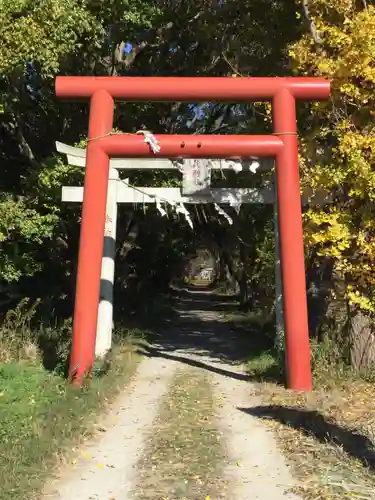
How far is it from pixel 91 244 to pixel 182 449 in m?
3.80

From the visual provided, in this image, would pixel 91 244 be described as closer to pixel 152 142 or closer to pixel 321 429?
pixel 152 142

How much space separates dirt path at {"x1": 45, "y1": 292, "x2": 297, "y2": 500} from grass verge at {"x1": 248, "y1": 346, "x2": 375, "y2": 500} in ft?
0.65

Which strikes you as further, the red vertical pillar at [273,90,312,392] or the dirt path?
the red vertical pillar at [273,90,312,392]

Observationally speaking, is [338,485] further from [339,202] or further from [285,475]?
[339,202]

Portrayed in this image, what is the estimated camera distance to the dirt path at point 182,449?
5070mm

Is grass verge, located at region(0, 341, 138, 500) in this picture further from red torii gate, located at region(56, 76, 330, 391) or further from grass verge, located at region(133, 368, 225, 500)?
grass verge, located at region(133, 368, 225, 500)

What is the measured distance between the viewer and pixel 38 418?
6488 mm

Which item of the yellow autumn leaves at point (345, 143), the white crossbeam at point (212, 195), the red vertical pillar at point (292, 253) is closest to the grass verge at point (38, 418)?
the red vertical pillar at point (292, 253)

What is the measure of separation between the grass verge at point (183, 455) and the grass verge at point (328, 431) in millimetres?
727

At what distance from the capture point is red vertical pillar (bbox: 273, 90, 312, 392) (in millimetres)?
8734

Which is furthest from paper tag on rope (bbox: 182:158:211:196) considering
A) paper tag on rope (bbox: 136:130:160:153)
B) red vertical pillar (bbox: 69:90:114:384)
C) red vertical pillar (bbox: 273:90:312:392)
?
red vertical pillar (bbox: 69:90:114:384)

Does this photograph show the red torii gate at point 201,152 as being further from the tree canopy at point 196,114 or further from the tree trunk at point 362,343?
the tree trunk at point 362,343

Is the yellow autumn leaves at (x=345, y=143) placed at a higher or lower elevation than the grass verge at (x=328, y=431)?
higher

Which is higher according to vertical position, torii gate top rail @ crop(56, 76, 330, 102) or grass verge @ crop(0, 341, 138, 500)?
torii gate top rail @ crop(56, 76, 330, 102)
